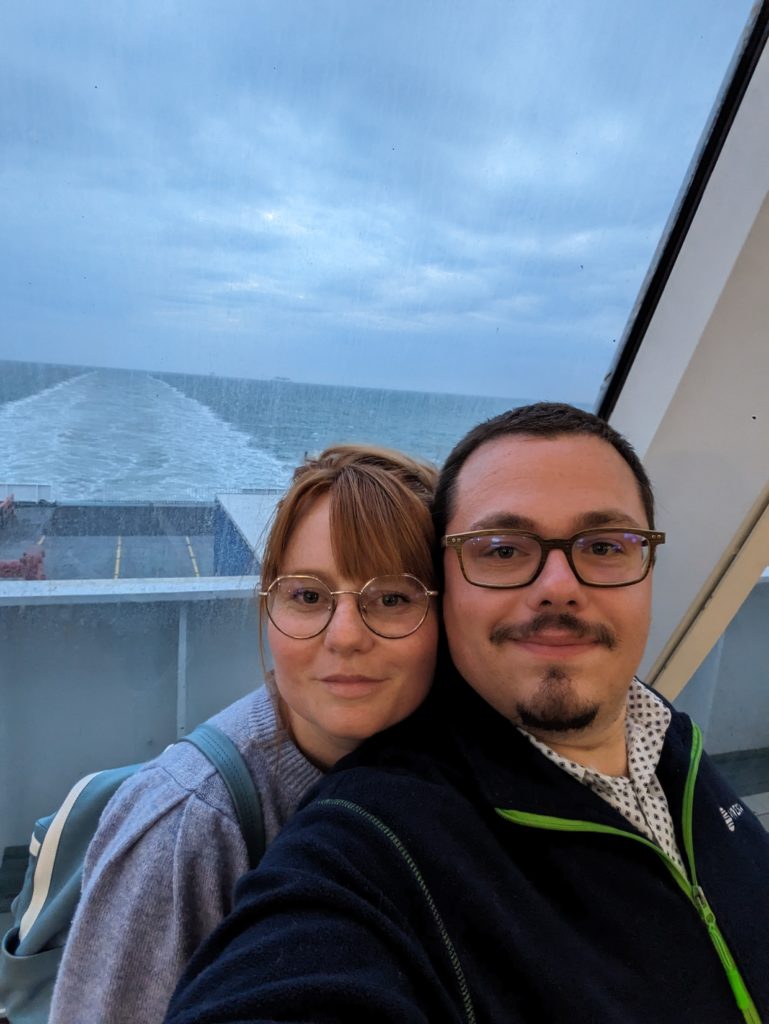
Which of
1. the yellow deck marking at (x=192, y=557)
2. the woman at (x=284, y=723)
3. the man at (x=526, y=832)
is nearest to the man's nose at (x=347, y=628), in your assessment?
the woman at (x=284, y=723)

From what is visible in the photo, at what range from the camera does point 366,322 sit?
1.47 metres

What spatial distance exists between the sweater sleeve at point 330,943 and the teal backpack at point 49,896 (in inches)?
9.7

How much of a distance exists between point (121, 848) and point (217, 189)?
1067 mm

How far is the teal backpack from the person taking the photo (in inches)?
37.4

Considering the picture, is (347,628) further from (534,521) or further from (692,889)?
(692,889)

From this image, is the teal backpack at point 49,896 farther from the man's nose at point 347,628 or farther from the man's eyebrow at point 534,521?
the man's eyebrow at point 534,521

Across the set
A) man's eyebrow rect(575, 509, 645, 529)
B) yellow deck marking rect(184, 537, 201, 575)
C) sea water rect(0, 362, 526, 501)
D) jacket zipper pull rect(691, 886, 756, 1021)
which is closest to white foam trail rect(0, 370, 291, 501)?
sea water rect(0, 362, 526, 501)

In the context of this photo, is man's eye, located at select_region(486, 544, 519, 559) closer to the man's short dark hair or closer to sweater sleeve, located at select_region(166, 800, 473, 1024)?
the man's short dark hair

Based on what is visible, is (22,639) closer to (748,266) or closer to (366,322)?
(366,322)

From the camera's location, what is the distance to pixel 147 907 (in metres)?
0.80

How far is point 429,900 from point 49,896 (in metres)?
0.61

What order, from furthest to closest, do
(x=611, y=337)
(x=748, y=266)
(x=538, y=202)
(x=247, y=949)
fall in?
(x=611, y=337), (x=538, y=202), (x=748, y=266), (x=247, y=949)

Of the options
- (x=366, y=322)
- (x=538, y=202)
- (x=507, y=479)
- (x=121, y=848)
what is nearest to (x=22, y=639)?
(x=121, y=848)

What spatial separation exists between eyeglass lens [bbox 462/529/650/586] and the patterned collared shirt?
23cm
